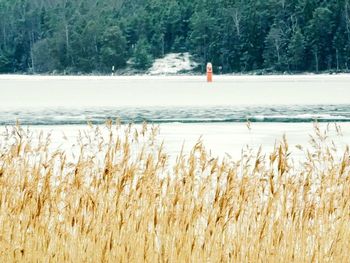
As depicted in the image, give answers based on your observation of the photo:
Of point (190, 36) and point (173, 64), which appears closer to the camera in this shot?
point (173, 64)

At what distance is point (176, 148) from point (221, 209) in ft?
29.8

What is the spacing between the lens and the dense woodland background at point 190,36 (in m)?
124

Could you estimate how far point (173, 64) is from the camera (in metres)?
146

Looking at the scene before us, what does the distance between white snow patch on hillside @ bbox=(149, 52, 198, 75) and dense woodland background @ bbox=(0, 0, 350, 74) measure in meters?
1.69

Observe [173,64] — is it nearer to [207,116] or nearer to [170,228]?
[207,116]

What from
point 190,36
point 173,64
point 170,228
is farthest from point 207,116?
point 190,36

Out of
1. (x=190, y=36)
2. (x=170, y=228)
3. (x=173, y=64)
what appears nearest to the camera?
(x=170, y=228)

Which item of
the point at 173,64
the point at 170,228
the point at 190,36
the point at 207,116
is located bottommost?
the point at 207,116

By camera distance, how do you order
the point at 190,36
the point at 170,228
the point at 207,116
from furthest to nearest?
the point at 190,36
the point at 207,116
the point at 170,228

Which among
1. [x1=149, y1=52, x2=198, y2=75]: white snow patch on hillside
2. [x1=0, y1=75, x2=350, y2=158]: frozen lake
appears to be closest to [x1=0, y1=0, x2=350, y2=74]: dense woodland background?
[x1=149, y1=52, x2=198, y2=75]: white snow patch on hillside

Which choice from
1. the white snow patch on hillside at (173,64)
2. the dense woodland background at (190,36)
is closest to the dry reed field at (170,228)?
the dense woodland background at (190,36)

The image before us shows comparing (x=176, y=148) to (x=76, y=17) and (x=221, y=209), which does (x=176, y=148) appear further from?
(x=76, y=17)

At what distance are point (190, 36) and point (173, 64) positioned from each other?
6.19m

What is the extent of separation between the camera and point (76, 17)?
602 ft
